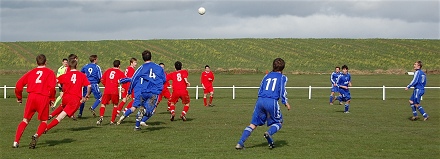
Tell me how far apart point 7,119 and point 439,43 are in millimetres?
90443

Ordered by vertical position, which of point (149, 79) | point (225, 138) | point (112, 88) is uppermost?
point (149, 79)

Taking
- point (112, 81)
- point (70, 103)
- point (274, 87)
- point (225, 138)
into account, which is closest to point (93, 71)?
point (112, 81)

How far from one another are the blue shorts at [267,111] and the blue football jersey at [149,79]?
13.3ft

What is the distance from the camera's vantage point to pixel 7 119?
2161 centimetres

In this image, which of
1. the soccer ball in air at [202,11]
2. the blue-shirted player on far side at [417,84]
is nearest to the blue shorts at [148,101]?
the blue-shirted player on far side at [417,84]

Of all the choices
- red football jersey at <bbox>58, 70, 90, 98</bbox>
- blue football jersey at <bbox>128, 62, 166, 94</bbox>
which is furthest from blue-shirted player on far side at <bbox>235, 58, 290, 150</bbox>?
red football jersey at <bbox>58, 70, 90, 98</bbox>

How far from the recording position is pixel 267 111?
13750 millimetres

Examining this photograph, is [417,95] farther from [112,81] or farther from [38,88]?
[38,88]

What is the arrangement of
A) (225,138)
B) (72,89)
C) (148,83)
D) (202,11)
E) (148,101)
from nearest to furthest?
(72,89) → (225,138) → (148,83) → (148,101) → (202,11)

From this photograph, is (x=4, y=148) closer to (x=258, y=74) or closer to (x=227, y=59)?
(x=258, y=74)

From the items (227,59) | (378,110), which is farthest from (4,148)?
(227,59)

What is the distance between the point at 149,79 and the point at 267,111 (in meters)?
4.47

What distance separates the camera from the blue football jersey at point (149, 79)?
17.1 meters

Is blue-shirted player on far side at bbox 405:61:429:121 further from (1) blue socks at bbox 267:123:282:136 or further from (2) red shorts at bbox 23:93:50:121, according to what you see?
(2) red shorts at bbox 23:93:50:121
